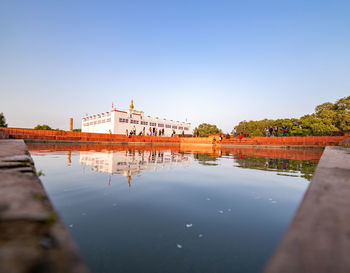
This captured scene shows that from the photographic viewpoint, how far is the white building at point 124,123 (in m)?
51.7

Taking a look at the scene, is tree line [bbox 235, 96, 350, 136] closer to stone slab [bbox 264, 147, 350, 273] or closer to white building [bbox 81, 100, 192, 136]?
white building [bbox 81, 100, 192, 136]

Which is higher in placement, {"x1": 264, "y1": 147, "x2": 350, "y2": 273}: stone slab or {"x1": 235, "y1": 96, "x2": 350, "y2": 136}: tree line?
{"x1": 235, "y1": 96, "x2": 350, "y2": 136}: tree line

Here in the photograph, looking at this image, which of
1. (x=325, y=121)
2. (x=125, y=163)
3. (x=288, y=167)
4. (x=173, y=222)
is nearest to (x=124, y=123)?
(x=325, y=121)

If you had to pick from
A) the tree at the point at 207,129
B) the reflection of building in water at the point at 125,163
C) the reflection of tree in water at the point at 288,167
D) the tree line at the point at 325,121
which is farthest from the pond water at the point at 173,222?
the tree at the point at 207,129

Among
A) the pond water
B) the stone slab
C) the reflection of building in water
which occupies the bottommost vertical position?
the pond water

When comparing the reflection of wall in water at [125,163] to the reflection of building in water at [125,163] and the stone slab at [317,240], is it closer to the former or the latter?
the reflection of building in water at [125,163]

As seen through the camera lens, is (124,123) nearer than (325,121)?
No

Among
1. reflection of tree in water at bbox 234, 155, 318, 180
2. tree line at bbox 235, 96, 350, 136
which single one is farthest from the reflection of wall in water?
tree line at bbox 235, 96, 350, 136

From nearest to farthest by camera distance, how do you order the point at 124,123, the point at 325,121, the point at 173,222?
the point at 173,222
the point at 325,121
the point at 124,123

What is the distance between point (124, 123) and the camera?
2101 inches

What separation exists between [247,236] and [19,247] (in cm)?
154

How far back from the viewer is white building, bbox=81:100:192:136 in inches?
2034

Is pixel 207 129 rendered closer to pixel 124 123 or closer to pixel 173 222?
pixel 124 123

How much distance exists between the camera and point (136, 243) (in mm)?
1428
